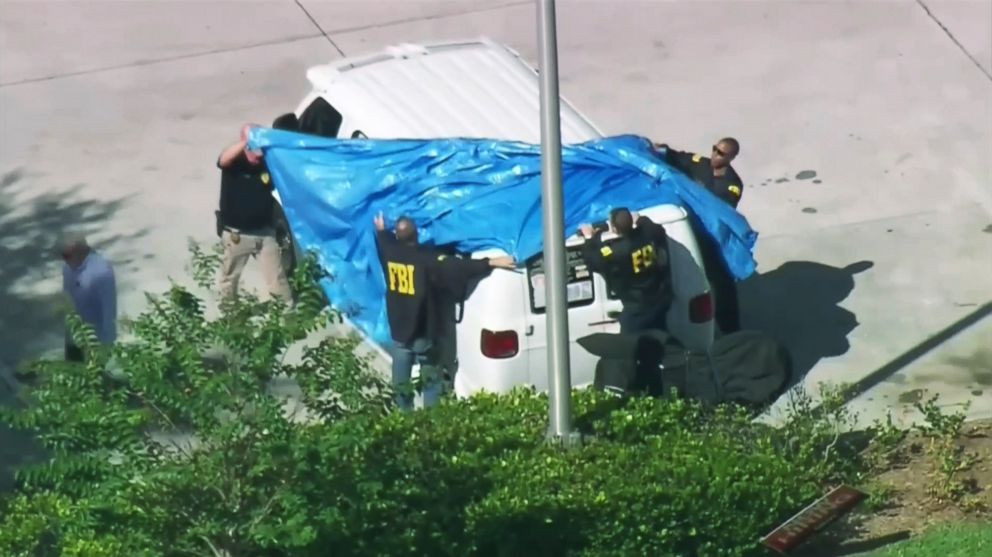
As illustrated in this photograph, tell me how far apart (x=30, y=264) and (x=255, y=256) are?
1876 mm

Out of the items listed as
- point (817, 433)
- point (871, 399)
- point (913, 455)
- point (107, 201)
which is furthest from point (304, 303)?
point (107, 201)

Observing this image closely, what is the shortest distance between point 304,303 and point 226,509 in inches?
39.1

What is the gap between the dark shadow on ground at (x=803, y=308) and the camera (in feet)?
42.7

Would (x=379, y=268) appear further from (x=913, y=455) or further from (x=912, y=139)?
(x=912, y=139)

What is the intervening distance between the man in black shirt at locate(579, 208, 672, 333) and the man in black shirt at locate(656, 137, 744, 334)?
57 cm

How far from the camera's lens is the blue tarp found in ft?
38.3

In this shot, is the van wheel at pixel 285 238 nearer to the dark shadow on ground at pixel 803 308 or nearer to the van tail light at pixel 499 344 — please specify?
the van tail light at pixel 499 344

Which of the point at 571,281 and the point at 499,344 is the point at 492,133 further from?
the point at 499,344

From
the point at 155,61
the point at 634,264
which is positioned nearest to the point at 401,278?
the point at 634,264

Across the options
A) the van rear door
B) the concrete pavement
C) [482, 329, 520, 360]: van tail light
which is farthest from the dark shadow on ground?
[482, 329, 520, 360]: van tail light

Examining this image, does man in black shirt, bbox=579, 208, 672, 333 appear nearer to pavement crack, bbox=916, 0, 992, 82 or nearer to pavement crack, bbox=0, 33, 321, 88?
pavement crack, bbox=916, 0, 992, 82

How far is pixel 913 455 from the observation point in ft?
36.8

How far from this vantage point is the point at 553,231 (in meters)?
9.66

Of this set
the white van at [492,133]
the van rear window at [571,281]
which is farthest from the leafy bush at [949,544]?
the van rear window at [571,281]
